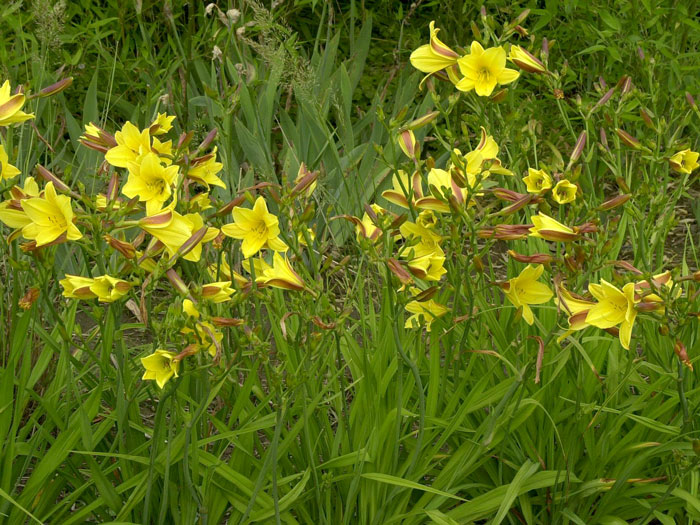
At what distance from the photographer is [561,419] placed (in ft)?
7.04

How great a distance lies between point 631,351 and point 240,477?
893mm

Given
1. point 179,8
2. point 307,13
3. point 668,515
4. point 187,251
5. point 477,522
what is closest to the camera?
point 187,251

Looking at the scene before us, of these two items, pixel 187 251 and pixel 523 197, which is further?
pixel 523 197

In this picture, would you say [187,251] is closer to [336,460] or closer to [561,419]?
[336,460]

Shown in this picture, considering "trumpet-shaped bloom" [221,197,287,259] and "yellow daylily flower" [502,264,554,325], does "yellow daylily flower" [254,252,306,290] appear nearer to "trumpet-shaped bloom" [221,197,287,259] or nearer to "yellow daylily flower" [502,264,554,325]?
"trumpet-shaped bloom" [221,197,287,259]

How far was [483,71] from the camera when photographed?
80.0 inches

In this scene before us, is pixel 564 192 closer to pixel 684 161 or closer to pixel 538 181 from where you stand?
pixel 538 181

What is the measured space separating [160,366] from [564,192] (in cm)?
86

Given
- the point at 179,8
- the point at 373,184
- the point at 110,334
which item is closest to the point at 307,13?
the point at 179,8

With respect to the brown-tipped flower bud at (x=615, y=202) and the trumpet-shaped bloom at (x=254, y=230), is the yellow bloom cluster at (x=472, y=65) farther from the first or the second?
the trumpet-shaped bloom at (x=254, y=230)

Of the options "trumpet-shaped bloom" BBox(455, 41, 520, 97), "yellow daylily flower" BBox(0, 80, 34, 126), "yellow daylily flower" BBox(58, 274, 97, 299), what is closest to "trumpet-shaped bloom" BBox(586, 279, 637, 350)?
"trumpet-shaped bloom" BBox(455, 41, 520, 97)

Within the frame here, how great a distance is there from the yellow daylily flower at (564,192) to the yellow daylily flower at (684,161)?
41 cm

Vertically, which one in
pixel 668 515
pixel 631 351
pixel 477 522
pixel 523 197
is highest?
pixel 523 197

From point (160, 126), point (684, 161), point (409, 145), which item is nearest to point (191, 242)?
point (160, 126)
